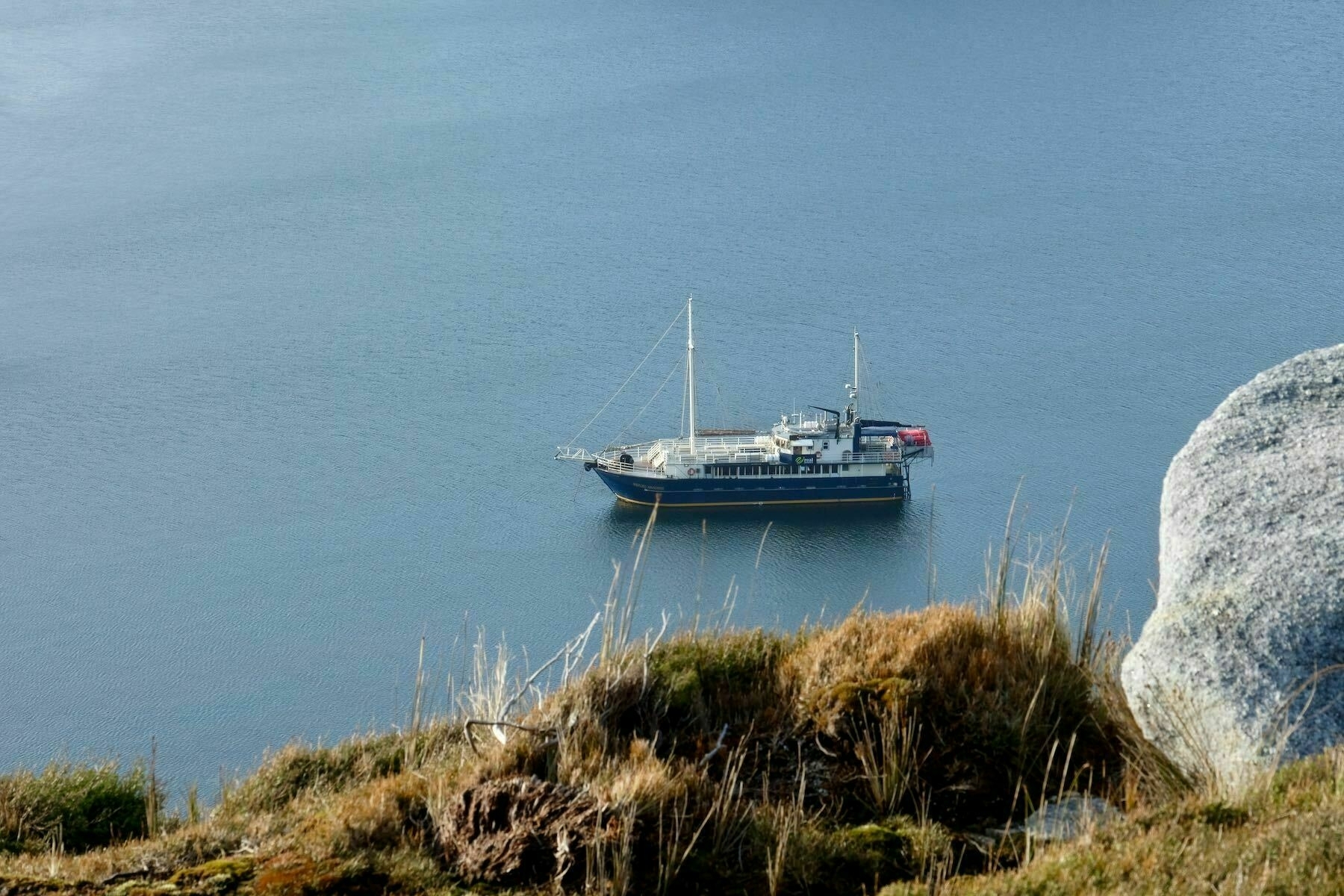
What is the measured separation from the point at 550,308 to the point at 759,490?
466 inches

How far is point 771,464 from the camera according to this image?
5134cm

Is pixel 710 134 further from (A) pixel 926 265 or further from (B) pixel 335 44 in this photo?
(B) pixel 335 44

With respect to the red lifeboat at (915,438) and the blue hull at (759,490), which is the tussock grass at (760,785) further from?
the blue hull at (759,490)

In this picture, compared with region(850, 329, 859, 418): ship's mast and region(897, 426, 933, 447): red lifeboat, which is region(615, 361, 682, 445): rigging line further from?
region(897, 426, 933, 447): red lifeboat

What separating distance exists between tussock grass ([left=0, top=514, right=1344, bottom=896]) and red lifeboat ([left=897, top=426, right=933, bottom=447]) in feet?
142

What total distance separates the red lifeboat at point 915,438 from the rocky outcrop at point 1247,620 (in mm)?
43817

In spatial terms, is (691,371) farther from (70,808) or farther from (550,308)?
(70,808)

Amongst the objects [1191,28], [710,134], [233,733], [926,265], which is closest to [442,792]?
[233,733]

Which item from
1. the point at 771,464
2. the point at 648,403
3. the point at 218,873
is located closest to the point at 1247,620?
the point at 218,873

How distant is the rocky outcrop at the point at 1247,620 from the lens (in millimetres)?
4688

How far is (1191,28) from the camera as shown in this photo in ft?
286

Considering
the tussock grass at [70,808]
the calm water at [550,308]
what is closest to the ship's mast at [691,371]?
the calm water at [550,308]

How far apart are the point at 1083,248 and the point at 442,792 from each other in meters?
59.8

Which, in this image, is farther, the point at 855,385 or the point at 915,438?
the point at 855,385
